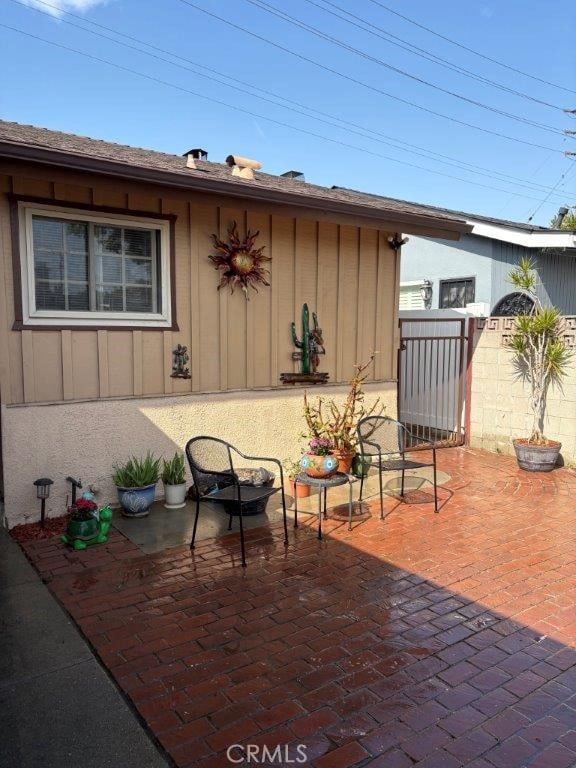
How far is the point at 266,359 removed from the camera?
5930mm

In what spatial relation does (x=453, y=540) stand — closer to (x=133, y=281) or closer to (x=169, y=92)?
(x=133, y=281)

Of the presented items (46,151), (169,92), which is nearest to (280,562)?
(46,151)

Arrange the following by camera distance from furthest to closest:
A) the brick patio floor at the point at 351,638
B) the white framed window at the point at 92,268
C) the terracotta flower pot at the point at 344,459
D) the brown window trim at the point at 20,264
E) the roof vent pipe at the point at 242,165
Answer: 1. the terracotta flower pot at the point at 344,459
2. the roof vent pipe at the point at 242,165
3. the white framed window at the point at 92,268
4. the brown window trim at the point at 20,264
5. the brick patio floor at the point at 351,638

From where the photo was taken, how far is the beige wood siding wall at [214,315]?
4473 mm

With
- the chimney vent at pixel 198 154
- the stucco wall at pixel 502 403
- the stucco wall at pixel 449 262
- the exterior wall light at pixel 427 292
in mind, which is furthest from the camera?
the exterior wall light at pixel 427 292

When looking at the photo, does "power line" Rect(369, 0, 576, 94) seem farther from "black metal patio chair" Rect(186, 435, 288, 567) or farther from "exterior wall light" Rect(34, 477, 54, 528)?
"exterior wall light" Rect(34, 477, 54, 528)

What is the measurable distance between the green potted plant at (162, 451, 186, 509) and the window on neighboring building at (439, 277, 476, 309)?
7.73 metres

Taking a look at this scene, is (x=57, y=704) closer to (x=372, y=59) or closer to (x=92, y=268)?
(x=92, y=268)

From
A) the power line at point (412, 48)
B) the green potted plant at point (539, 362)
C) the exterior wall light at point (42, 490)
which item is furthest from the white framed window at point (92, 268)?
the power line at point (412, 48)

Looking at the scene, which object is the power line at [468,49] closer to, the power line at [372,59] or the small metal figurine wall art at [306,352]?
the power line at [372,59]

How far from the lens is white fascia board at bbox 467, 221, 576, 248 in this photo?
877cm

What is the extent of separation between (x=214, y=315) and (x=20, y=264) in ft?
5.96

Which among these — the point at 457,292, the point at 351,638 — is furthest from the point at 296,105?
the point at 351,638

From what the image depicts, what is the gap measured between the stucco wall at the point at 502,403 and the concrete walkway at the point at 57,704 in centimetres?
602
